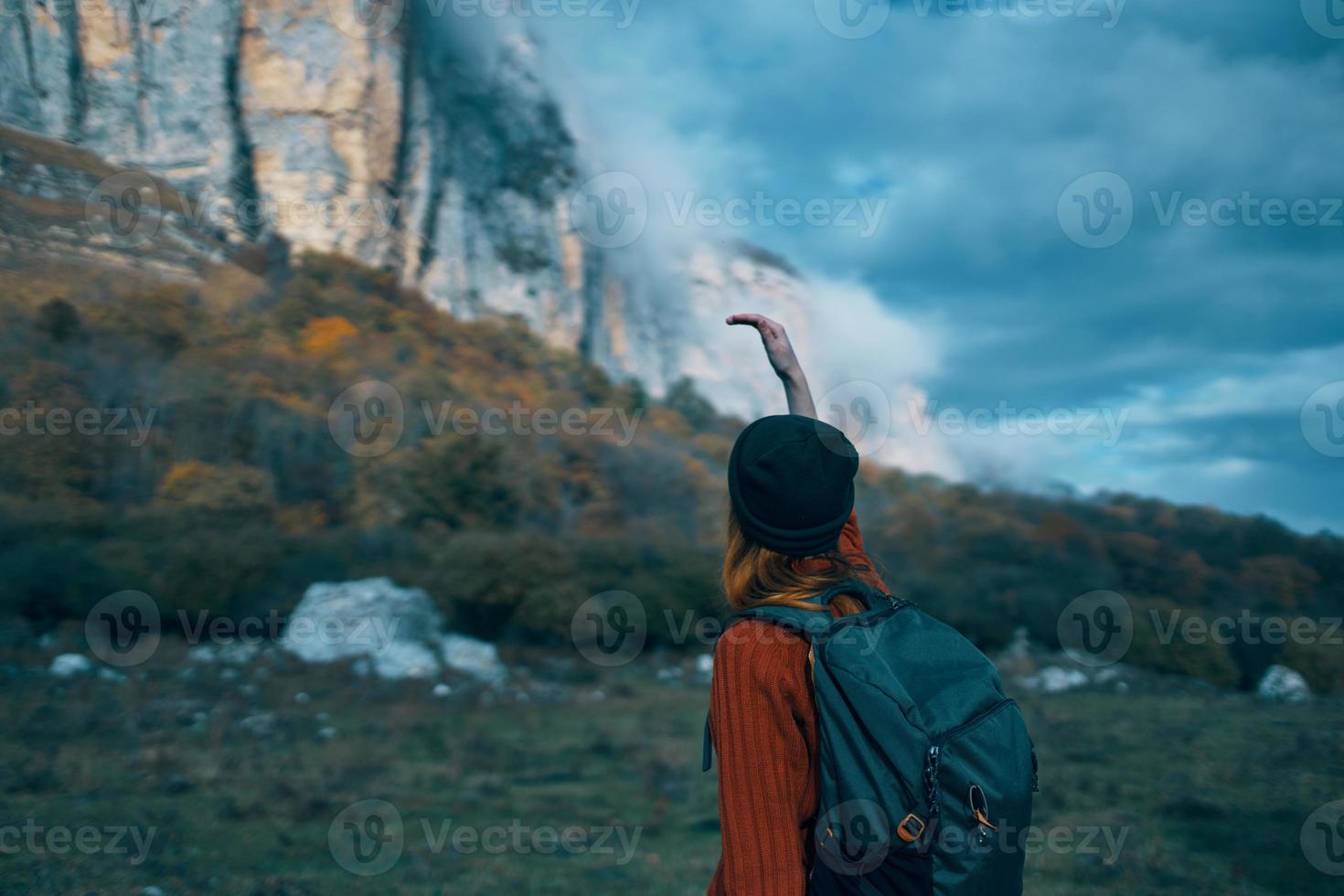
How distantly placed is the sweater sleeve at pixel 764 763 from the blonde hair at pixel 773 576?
142 millimetres

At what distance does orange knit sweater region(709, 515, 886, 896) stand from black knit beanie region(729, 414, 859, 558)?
0.59 ft

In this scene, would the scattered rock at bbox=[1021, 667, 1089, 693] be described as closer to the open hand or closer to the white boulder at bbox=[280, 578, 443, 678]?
the white boulder at bbox=[280, 578, 443, 678]

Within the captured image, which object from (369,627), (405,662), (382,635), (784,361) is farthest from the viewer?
(369,627)

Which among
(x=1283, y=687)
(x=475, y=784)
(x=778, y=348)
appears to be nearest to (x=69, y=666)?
(x=475, y=784)

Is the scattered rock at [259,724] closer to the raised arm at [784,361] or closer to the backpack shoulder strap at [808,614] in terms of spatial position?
the raised arm at [784,361]

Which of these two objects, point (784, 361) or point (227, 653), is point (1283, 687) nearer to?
point (784, 361)

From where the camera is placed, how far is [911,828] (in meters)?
1.00

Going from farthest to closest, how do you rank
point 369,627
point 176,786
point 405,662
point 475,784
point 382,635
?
point 369,627, point 382,635, point 405,662, point 475,784, point 176,786

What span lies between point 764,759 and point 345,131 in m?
43.9

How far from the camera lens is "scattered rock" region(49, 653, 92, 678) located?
9727 mm

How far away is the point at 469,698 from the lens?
11.7 meters

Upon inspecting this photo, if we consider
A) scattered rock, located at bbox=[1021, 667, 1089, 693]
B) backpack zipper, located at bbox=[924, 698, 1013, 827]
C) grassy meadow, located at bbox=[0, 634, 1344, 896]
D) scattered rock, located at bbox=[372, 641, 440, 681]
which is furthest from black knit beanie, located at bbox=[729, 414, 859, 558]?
scattered rock, located at bbox=[1021, 667, 1089, 693]

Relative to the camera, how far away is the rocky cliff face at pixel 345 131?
Result: 3031 cm

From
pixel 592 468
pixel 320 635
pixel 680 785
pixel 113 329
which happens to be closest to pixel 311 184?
pixel 113 329
